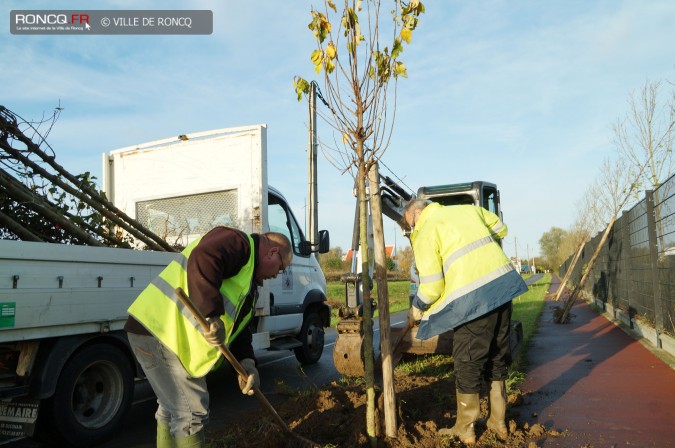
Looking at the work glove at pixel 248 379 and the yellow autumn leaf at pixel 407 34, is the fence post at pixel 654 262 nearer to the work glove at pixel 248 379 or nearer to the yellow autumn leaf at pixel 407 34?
the yellow autumn leaf at pixel 407 34

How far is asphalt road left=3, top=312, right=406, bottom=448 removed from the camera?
4.84m

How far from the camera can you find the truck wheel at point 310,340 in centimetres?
814

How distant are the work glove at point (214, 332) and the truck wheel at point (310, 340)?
17.2ft

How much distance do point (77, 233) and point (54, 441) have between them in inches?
81.5

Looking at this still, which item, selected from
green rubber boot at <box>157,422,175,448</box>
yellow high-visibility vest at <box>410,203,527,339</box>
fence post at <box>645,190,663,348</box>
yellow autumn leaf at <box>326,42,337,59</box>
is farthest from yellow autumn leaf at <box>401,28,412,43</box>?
fence post at <box>645,190,663,348</box>

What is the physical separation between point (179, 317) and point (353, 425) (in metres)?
2.00

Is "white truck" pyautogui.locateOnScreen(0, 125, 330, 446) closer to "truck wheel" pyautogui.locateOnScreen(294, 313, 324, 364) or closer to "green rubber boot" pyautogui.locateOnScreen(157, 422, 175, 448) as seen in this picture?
"truck wheel" pyautogui.locateOnScreen(294, 313, 324, 364)

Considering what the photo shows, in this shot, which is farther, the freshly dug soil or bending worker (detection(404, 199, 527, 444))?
bending worker (detection(404, 199, 527, 444))

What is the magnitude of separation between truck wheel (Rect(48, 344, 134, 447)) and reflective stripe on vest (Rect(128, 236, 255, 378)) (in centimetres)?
180

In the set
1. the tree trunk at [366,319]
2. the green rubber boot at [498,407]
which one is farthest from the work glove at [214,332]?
the green rubber boot at [498,407]

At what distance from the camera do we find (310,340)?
27.1ft

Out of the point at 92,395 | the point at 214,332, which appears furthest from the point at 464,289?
the point at 92,395

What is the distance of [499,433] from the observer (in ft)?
14.2

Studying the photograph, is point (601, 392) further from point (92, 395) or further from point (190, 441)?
point (92, 395)
